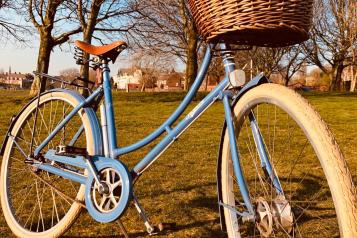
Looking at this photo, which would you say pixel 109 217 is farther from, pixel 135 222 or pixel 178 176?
pixel 178 176

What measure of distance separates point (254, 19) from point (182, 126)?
72cm

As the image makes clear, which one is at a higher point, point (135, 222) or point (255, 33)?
point (255, 33)

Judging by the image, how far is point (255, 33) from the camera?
2012 mm

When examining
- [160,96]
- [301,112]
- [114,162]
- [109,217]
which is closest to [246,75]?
[301,112]

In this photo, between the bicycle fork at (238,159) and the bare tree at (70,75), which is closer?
the bicycle fork at (238,159)

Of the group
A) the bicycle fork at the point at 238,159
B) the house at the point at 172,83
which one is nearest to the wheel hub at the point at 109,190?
the bicycle fork at the point at 238,159

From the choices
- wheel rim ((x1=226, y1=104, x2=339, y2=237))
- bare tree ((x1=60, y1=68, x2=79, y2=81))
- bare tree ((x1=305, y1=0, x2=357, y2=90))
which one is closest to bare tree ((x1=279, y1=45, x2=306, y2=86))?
bare tree ((x1=305, y1=0, x2=357, y2=90))

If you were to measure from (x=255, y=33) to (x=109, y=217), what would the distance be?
1.26 metres

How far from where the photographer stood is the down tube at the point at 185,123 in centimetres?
222

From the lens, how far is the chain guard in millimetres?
2398

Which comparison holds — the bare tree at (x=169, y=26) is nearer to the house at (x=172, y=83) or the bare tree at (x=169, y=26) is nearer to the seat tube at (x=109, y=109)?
the seat tube at (x=109, y=109)

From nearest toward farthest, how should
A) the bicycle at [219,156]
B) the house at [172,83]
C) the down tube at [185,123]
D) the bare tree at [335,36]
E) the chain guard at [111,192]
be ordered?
the bicycle at [219,156] → the down tube at [185,123] → the chain guard at [111,192] → the bare tree at [335,36] → the house at [172,83]

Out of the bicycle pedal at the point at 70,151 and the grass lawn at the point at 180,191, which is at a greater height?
the bicycle pedal at the point at 70,151

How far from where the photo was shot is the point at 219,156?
2.36m
